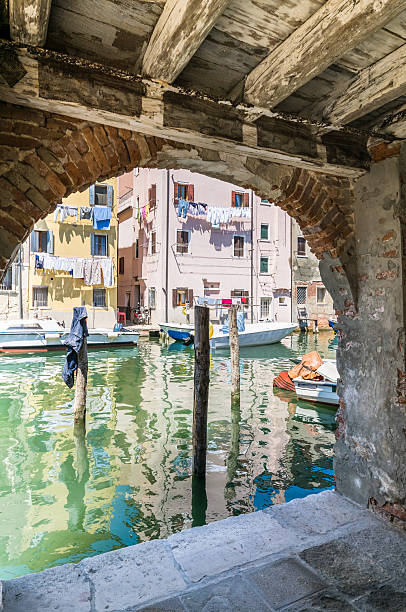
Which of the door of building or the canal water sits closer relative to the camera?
the canal water

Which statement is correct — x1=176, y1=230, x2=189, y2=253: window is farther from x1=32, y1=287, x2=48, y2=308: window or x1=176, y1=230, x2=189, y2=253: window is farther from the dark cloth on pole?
the dark cloth on pole

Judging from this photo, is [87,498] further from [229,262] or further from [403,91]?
[229,262]

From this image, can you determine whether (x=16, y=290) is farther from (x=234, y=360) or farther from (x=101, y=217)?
(x=234, y=360)

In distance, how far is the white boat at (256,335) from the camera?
18.0 metres

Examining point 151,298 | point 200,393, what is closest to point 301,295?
point 151,298

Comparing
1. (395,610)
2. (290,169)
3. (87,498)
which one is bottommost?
(87,498)

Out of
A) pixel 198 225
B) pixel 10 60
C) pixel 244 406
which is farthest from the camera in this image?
pixel 198 225

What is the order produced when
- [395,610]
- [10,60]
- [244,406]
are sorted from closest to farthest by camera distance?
1. [10,60]
2. [395,610]
3. [244,406]

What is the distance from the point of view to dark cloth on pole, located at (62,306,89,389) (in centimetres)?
806

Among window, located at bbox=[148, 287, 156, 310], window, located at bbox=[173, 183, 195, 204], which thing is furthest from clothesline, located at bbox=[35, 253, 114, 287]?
window, located at bbox=[173, 183, 195, 204]

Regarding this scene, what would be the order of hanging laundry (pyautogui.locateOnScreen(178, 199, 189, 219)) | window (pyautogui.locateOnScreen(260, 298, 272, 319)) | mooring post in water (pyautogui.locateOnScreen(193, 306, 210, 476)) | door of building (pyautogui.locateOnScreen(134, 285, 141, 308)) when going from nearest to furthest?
mooring post in water (pyautogui.locateOnScreen(193, 306, 210, 476))
hanging laundry (pyautogui.locateOnScreen(178, 199, 189, 219))
window (pyautogui.locateOnScreen(260, 298, 272, 319))
door of building (pyautogui.locateOnScreen(134, 285, 141, 308))

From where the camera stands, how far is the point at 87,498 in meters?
5.35

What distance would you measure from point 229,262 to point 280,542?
2108 cm

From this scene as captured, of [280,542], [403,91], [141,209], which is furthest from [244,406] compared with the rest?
[141,209]
